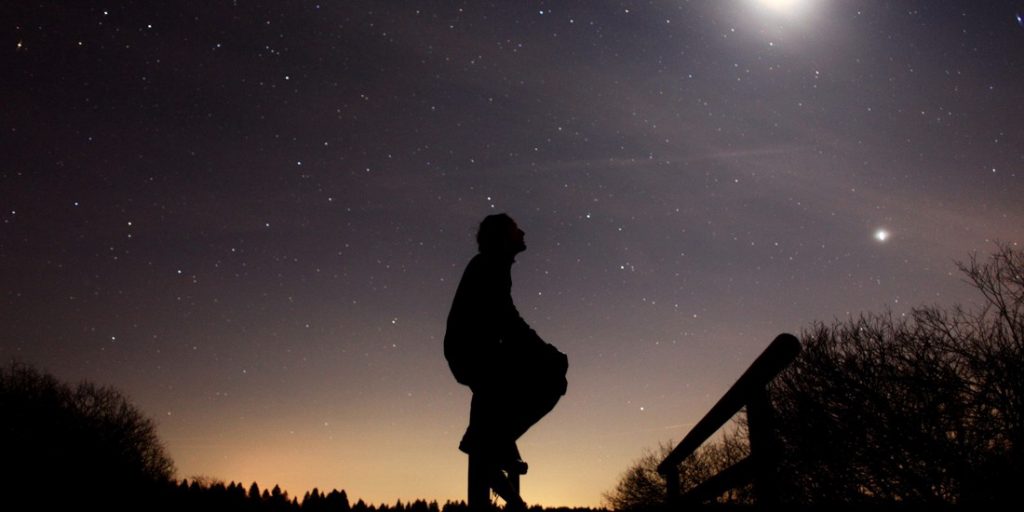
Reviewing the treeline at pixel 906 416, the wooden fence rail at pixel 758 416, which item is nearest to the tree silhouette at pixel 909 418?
the treeline at pixel 906 416

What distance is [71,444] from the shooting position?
1250 centimetres

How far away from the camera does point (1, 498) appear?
7.06ft

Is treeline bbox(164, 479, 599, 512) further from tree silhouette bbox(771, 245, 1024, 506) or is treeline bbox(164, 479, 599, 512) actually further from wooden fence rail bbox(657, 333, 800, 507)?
tree silhouette bbox(771, 245, 1024, 506)

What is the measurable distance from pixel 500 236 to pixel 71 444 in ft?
45.6

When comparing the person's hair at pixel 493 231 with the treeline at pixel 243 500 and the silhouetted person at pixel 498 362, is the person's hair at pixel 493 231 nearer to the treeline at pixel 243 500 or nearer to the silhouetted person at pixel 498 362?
the silhouetted person at pixel 498 362

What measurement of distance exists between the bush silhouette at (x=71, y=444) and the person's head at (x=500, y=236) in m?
1.80

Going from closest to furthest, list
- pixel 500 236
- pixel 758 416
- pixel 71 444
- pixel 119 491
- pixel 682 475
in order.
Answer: pixel 119 491 < pixel 758 416 < pixel 500 236 < pixel 71 444 < pixel 682 475

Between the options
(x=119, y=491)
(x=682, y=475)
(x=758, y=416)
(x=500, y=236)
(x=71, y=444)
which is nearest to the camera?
(x=119, y=491)

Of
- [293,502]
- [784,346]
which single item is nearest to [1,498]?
[293,502]

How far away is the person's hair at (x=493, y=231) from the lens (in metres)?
3.05

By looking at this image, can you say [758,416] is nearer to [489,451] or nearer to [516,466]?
[516,466]

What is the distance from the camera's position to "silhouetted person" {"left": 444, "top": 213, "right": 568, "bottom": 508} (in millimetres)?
2834

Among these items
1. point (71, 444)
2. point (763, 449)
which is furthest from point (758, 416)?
point (71, 444)

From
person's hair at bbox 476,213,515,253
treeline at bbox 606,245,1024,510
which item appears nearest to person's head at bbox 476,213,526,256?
person's hair at bbox 476,213,515,253
